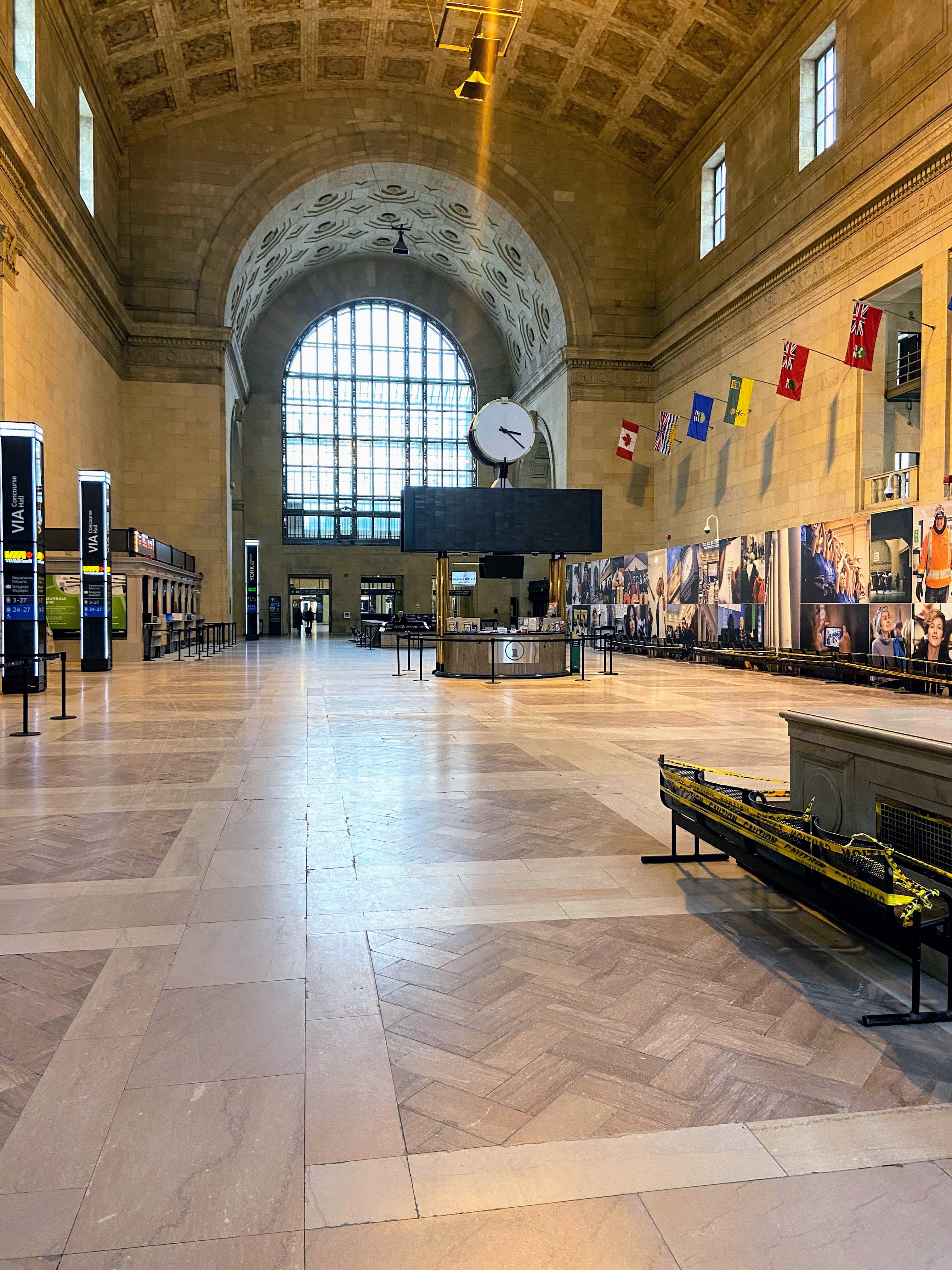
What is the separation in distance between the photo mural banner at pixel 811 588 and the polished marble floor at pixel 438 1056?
38.4ft

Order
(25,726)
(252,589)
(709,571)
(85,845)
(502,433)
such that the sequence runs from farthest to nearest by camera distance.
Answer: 1. (252,589)
2. (709,571)
3. (502,433)
4. (25,726)
5. (85,845)

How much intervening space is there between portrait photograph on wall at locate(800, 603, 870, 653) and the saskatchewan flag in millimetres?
7397

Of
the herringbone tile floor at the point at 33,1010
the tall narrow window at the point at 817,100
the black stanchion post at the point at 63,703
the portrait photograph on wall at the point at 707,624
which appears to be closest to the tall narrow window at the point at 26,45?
the black stanchion post at the point at 63,703

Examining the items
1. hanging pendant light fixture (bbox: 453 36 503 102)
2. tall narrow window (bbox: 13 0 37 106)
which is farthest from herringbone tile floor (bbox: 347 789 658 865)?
tall narrow window (bbox: 13 0 37 106)

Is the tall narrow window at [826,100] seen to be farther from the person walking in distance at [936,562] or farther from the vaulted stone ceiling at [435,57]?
the person walking in distance at [936,562]

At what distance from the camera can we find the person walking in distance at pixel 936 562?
1516 cm

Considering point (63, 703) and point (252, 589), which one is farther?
point (252, 589)

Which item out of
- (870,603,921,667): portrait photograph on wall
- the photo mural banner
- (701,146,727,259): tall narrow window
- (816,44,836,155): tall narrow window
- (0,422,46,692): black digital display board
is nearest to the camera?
(0,422,46,692): black digital display board

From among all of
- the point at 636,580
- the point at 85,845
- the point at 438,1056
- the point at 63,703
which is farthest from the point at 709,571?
the point at 438,1056

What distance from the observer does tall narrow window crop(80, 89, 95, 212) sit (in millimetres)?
26547

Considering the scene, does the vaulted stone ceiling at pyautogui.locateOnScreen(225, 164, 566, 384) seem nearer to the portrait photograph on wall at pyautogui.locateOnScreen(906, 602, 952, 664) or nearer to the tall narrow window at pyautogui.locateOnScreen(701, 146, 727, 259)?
the tall narrow window at pyautogui.locateOnScreen(701, 146, 727, 259)

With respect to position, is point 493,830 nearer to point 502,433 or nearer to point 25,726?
point 25,726

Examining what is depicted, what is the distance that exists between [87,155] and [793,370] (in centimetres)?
2174

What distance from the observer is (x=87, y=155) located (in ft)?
88.5
